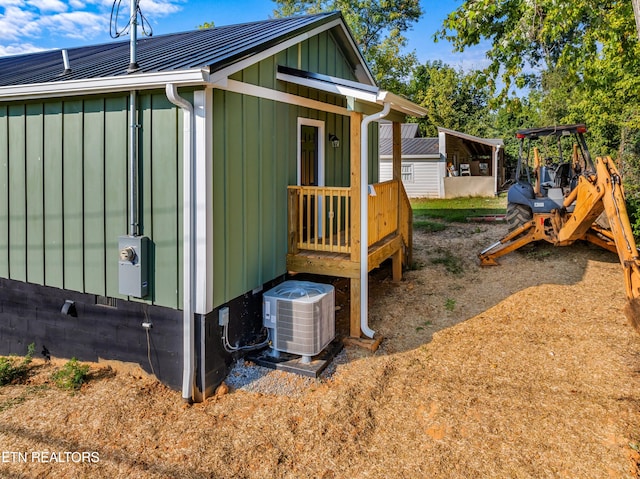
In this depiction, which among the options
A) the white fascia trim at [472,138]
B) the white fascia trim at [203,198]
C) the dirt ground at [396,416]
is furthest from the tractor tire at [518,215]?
the white fascia trim at [472,138]

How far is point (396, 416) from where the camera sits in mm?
4445

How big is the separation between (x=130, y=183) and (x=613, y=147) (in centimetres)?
2336

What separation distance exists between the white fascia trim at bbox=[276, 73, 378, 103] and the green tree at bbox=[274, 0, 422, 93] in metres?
19.4

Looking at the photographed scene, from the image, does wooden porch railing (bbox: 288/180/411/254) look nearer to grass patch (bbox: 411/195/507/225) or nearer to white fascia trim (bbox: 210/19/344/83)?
white fascia trim (bbox: 210/19/344/83)

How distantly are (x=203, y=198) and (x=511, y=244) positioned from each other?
6.65 metres

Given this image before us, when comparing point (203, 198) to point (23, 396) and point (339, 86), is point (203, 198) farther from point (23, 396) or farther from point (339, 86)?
point (23, 396)

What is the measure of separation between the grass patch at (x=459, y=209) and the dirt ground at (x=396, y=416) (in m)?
9.13

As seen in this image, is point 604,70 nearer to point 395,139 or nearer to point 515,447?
point 395,139

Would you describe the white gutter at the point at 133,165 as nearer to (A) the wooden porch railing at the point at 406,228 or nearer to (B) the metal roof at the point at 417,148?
(A) the wooden porch railing at the point at 406,228

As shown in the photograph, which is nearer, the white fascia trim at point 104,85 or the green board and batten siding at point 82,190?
the white fascia trim at point 104,85

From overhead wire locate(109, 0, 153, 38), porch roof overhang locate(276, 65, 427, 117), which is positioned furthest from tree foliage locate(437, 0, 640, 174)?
overhead wire locate(109, 0, 153, 38)

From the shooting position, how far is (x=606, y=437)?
3.98 metres

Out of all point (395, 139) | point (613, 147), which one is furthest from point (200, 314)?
point (613, 147)

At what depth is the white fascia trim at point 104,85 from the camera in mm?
4359
